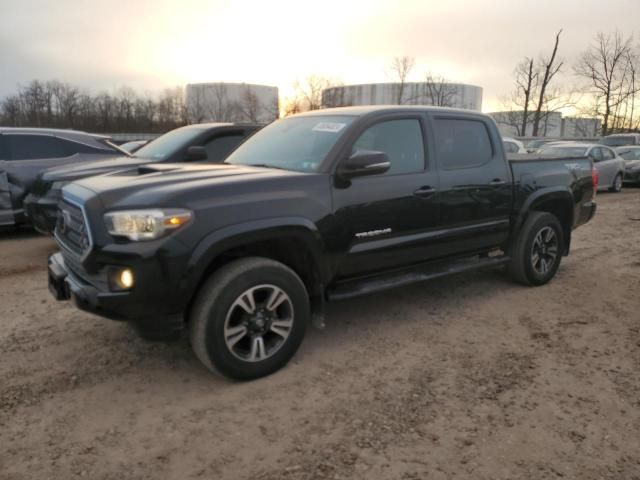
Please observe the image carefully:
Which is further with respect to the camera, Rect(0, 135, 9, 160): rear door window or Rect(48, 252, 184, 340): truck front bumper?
Rect(0, 135, 9, 160): rear door window

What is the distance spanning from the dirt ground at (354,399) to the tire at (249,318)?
0.59 ft

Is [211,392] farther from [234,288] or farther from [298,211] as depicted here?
[298,211]

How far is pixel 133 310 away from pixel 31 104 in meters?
65.8

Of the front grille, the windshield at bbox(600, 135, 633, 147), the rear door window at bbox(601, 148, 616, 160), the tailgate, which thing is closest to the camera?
the front grille

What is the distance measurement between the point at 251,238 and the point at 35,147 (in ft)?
20.0

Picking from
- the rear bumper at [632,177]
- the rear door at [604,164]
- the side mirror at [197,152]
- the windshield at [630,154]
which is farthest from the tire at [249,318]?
the windshield at [630,154]

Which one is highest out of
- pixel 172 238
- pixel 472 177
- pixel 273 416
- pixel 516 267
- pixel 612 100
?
pixel 612 100

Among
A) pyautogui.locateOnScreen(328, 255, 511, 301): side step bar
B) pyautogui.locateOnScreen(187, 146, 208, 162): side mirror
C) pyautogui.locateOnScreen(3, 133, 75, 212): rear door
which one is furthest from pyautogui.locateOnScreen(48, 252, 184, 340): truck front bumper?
pyautogui.locateOnScreen(3, 133, 75, 212): rear door

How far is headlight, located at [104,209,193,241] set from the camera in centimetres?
304

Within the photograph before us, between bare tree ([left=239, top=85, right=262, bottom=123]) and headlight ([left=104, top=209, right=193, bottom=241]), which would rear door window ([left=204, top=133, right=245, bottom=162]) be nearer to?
headlight ([left=104, top=209, right=193, bottom=241])

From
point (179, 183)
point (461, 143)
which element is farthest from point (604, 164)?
point (179, 183)

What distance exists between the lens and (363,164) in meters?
3.66

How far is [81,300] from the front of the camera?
3158 millimetres

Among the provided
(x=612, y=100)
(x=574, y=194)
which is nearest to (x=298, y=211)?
(x=574, y=194)
